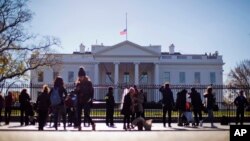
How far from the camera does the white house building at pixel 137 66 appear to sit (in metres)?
64.6

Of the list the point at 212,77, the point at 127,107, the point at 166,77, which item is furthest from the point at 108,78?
the point at 127,107

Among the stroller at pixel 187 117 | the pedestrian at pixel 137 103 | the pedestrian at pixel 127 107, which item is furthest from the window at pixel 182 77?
the pedestrian at pixel 127 107

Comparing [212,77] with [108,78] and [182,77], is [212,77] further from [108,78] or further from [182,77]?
[108,78]

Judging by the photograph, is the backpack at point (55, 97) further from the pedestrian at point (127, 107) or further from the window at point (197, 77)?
the window at point (197, 77)

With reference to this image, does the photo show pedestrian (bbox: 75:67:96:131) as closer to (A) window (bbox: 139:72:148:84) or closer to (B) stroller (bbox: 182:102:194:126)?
(B) stroller (bbox: 182:102:194:126)

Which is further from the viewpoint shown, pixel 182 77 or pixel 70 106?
pixel 182 77

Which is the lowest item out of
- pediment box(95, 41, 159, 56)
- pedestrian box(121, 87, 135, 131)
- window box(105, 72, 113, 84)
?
pedestrian box(121, 87, 135, 131)

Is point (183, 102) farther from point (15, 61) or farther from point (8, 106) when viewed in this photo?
point (15, 61)

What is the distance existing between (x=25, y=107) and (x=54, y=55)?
25486 millimetres

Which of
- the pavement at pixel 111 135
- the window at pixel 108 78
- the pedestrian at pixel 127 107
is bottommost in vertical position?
the pavement at pixel 111 135

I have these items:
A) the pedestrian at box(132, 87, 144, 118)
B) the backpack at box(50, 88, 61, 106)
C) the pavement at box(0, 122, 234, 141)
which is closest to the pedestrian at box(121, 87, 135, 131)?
the pedestrian at box(132, 87, 144, 118)

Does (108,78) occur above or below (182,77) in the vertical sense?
below

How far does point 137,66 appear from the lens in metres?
64.9

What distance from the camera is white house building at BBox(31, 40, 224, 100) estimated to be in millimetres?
64625
